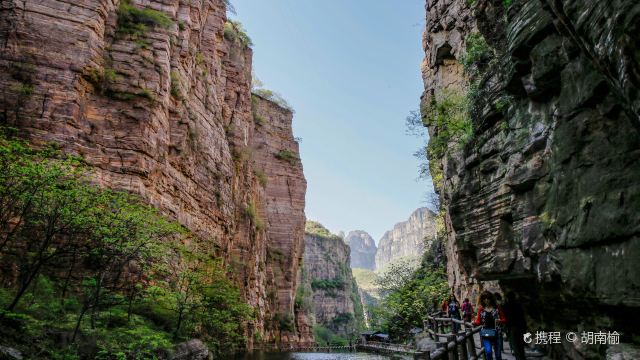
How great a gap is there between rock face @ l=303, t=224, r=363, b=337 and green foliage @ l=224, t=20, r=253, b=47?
208 feet

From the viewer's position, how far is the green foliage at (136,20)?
22.4 metres

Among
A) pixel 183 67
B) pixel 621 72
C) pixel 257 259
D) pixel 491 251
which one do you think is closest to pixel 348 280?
pixel 257 259

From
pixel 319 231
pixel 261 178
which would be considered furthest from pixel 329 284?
pixel 261 178

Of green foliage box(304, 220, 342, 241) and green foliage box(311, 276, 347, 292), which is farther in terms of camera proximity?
green foliage box(304, 220, 342, 241)

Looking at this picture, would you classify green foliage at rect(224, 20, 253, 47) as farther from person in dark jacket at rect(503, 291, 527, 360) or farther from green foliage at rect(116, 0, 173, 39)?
person in dark jacket at rect(503, 291, 527, 360)

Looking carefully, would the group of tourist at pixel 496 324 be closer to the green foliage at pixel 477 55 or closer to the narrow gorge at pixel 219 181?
the narrow gorge at pixel 219 181

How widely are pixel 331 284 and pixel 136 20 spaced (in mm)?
90472

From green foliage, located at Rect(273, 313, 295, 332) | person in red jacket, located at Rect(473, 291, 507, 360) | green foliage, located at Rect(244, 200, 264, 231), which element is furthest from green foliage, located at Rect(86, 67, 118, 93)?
green foliage, located at Rect(273, 313, 295, 332)

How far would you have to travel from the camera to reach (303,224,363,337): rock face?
10044 centimetres

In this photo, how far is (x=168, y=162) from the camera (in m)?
22.5

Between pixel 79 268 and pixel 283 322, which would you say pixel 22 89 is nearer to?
pixel 79 268

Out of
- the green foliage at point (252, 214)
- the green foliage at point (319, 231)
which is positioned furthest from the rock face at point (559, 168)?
the green foliage at point (319, 231)

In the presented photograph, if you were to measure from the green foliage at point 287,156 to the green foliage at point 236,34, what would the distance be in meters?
16.5

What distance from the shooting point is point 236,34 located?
43.1m
